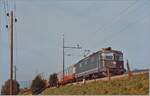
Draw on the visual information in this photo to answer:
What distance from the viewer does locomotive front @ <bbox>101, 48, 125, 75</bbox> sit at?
3572cm

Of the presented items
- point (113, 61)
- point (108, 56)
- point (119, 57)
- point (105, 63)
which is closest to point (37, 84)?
point (108, 56)

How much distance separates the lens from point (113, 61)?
36000mm

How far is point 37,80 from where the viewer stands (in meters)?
60.8

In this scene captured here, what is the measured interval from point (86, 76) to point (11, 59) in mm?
13973

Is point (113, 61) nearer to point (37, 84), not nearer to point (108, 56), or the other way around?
point (108, 56)

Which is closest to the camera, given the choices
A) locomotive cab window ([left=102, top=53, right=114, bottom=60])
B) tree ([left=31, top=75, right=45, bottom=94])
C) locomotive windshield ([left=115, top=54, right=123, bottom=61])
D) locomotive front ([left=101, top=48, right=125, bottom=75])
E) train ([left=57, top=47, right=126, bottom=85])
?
train ([left=57, top=47, right=126, bottom=85])

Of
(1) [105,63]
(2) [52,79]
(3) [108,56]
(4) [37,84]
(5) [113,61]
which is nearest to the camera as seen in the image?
(1) [105,63]

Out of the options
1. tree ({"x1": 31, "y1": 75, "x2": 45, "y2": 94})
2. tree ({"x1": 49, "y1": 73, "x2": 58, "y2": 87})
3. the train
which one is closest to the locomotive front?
the train

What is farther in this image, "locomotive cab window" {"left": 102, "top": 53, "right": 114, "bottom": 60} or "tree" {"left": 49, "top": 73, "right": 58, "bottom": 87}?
"tree" {"left": 49, "top": 73, "right": 58, "bottom": 87}

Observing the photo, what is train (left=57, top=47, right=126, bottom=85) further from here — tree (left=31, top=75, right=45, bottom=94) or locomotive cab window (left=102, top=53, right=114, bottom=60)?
tree (left=31, top=75, right=45, bottom=94)

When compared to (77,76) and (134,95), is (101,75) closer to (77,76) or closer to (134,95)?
(77,76)

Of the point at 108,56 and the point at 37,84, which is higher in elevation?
the point at 108,56

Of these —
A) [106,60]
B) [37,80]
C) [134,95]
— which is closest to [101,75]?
[106,60]

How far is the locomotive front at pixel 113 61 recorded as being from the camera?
35719mm
